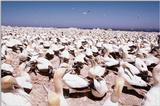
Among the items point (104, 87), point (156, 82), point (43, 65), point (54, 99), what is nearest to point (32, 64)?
point (43, 65)

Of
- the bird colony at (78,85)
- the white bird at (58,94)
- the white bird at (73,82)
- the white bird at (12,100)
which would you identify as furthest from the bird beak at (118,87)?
the white bird at (12,100)

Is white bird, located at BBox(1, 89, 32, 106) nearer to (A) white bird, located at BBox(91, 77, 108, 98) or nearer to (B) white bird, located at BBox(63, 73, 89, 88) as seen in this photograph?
(B) white bird, located at BBox(63, 73, 89, 88)

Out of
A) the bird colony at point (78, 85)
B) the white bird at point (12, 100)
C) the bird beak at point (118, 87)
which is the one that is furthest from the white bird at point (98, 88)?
the white bird at point (12, 100)

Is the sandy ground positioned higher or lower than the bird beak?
lower

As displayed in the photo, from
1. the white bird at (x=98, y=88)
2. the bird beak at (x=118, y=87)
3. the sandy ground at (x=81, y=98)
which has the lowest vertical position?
the sandy ground at (x=81, y=98)

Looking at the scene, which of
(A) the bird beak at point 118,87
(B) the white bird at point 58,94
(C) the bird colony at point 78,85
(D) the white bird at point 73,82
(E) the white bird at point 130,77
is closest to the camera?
(B) the white bird at point 58,94

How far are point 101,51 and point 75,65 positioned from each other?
1.71 m

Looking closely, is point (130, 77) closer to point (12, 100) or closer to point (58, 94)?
point (58, 94)

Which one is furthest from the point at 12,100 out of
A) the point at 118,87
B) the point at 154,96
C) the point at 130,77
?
the point at 130,77

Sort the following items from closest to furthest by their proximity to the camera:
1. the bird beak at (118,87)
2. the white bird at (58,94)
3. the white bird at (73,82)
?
the white bird at (58,94), the bird beak at (118,87), the white bird at (73,82)

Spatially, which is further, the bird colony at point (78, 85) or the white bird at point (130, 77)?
the white bird at point (130, 77)

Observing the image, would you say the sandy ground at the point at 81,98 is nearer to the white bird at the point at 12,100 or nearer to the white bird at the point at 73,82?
the white bird at the point at 73,82

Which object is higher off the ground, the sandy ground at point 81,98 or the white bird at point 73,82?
the white bird at point 73,82

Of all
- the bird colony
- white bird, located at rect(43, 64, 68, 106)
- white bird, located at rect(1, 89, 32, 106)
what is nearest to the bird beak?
the bird colony
